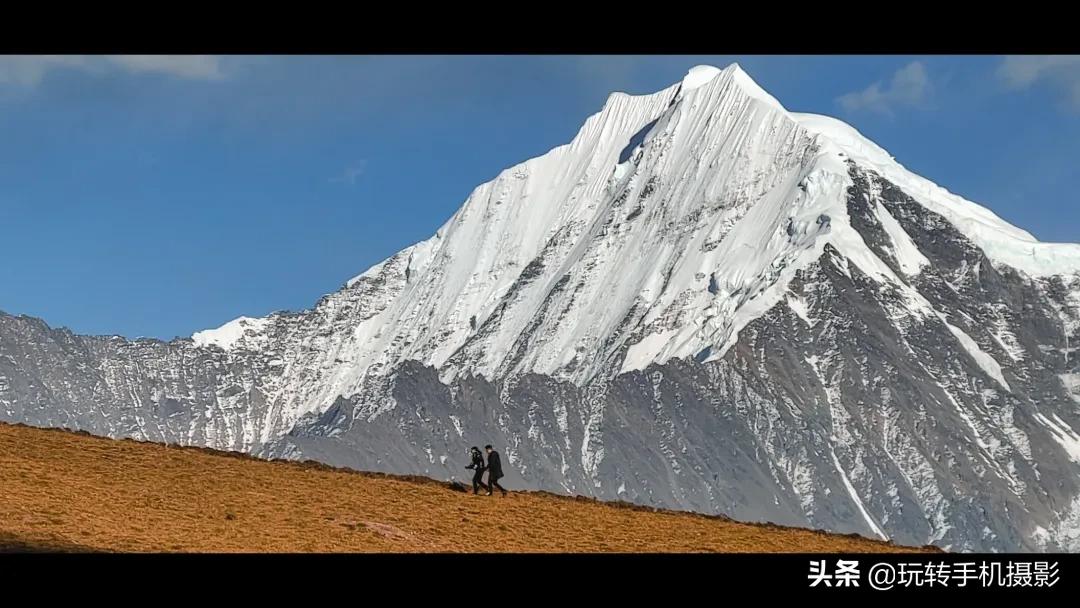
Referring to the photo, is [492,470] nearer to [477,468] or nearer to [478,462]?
[477,468]

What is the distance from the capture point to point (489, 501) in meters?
42.4

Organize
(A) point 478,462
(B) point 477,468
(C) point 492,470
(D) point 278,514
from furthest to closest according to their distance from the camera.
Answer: (A) point 478,462 < (B) point 477,468 < (C) point 492,470 < (D) point 278,514

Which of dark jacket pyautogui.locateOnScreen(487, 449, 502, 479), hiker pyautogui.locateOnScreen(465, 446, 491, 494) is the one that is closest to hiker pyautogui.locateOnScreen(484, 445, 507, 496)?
dark jacket pyautogui.locateOnScreen(487, 449, 502, 479)

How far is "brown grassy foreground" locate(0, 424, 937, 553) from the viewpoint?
33094 millimetres

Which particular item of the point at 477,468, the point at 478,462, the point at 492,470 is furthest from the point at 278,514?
the point at 478,462

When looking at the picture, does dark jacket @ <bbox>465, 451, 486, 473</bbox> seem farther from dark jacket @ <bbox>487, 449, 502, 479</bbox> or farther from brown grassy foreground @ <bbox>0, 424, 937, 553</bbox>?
brown grassy foreground @ <bbox>0, 424, 937, 553</bbox>

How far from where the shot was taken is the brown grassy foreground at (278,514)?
109ft

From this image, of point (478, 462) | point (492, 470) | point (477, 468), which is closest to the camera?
point (492, 470)

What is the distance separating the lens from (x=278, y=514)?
36.8 meters

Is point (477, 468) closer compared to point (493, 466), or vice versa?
point (493, 466)

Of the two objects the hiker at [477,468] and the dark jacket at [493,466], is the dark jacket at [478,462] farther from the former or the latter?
the dark jacket at [493,466]
